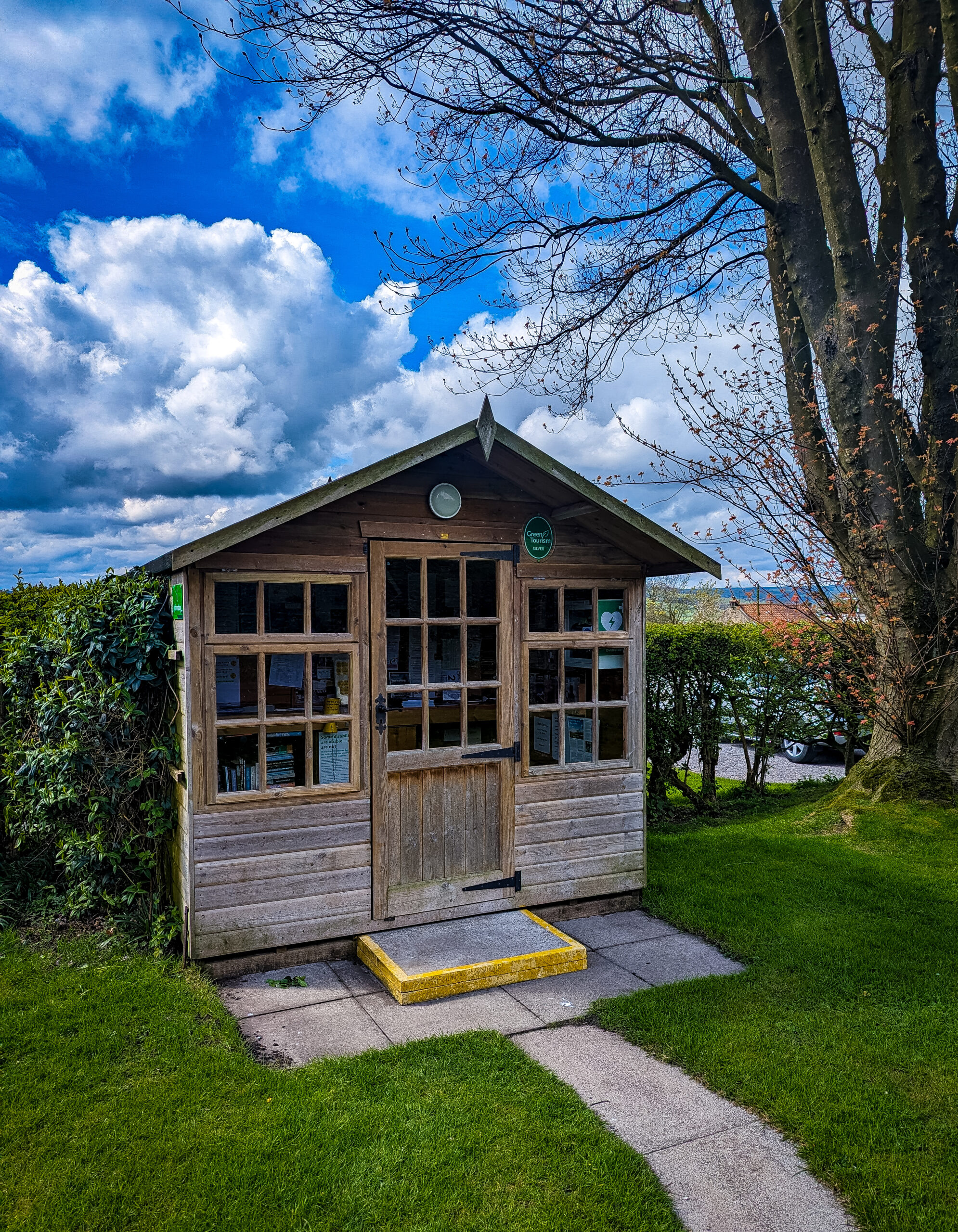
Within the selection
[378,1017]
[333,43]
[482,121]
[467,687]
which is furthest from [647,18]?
[378,1017]

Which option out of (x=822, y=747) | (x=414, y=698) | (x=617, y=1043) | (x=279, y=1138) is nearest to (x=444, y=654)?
(x=414, y=698)

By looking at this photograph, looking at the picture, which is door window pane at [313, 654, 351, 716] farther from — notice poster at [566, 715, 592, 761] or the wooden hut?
notice poster at [566, 715, 592, 761]

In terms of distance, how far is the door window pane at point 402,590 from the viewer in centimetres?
534

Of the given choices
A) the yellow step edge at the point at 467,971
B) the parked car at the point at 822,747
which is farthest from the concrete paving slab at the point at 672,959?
the parked car at the point at 822,747

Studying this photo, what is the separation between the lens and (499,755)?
530 cm

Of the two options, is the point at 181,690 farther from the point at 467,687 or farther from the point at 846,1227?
the point at 846,1227

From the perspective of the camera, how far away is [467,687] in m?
5.19

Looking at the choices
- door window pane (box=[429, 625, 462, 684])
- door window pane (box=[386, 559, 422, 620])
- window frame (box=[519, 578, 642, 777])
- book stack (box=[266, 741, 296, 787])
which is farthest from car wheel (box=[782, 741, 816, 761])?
book stack (box=[266, 741, 296, 787])

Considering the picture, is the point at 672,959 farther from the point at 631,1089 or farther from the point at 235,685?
the point at 235,685

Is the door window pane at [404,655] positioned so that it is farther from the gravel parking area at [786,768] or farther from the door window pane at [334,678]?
the gravel parking area at [786,768]

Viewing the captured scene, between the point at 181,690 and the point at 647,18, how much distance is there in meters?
7.06

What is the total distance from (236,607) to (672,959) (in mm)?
3443

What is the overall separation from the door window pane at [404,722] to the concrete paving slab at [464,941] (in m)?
1.16

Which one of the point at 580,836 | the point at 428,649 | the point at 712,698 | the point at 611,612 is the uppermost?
the point at 611,612
